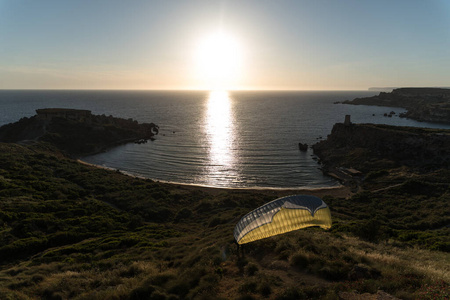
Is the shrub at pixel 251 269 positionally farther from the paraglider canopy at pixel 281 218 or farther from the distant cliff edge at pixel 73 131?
the distant cliff edge at pixel 73 131

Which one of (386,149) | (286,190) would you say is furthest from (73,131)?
(386,149)

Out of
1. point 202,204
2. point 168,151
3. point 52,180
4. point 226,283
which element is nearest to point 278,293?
point 226,283

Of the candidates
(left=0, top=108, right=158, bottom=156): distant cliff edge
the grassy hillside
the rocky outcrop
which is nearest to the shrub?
the grassy hillside

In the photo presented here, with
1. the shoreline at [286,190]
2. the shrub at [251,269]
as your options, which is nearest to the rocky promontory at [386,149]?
the shoreline at [286,190]

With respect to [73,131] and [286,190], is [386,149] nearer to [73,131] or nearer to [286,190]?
[286,190]

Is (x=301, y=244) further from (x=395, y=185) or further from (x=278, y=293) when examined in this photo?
(x=395, y=185)

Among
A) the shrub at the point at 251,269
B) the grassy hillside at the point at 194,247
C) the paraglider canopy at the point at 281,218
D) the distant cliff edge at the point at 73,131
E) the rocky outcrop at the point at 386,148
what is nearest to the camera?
the grassy hillside at the point at 194,247
